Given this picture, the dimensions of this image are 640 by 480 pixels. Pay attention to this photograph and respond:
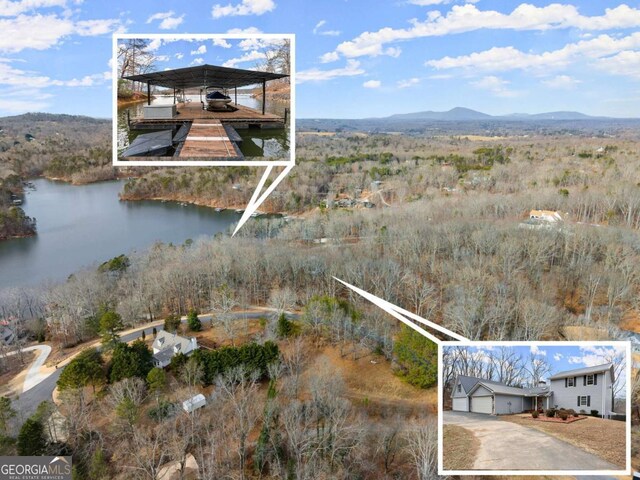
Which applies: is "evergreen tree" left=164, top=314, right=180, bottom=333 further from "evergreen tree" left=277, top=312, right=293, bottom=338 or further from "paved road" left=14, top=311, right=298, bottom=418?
"evergreen tree" left=277, top=312, right=293, bottom=338

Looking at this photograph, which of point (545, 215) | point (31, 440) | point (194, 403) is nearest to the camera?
point (31, 440)

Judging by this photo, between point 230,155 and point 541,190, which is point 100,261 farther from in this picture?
point 541,190

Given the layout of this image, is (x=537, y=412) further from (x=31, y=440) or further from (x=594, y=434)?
(x=31, y=440)

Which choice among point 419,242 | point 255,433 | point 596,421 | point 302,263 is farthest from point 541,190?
point 596,421

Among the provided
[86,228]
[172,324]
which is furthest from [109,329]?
[86,228]

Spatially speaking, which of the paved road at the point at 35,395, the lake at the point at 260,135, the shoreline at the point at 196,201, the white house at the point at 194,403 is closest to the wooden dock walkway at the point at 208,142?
the lake at the point at 260,135

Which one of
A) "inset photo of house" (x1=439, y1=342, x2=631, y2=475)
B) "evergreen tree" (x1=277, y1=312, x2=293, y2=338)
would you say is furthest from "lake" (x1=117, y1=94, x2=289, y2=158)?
"evergreen tree" (x1=277, y1=312, x2=293, y2=338)
